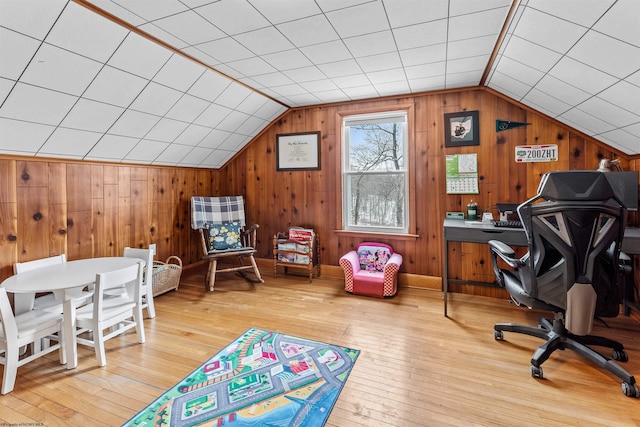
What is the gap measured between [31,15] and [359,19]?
5.96ft

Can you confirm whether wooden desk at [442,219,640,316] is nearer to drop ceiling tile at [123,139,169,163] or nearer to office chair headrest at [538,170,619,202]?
office chair headrest at [538,170,619,202]

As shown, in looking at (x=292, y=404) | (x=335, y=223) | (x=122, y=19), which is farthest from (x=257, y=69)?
(x=292, y=404)

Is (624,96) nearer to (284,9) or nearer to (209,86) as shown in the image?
(284,9)

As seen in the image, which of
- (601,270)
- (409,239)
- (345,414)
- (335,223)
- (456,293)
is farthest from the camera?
(335,223)

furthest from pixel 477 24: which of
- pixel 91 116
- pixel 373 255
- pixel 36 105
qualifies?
pixel 36 105

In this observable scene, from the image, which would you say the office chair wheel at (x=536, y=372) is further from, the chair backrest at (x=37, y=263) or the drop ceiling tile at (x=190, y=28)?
the chair backrest at (x=37, y=263)

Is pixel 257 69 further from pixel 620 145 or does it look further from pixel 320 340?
pixel 620 145

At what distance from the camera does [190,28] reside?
2051 mm

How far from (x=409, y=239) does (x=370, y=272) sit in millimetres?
615

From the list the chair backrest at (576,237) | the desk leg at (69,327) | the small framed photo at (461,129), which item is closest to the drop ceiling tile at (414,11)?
the chair backrest at (576,237)

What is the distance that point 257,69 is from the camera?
9.11 ft

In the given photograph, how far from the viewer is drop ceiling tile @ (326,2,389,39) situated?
6.15 ft

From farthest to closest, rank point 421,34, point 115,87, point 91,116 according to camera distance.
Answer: point 91,116 → point 115,87 → point 421,34

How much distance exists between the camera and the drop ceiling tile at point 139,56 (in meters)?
2.09
